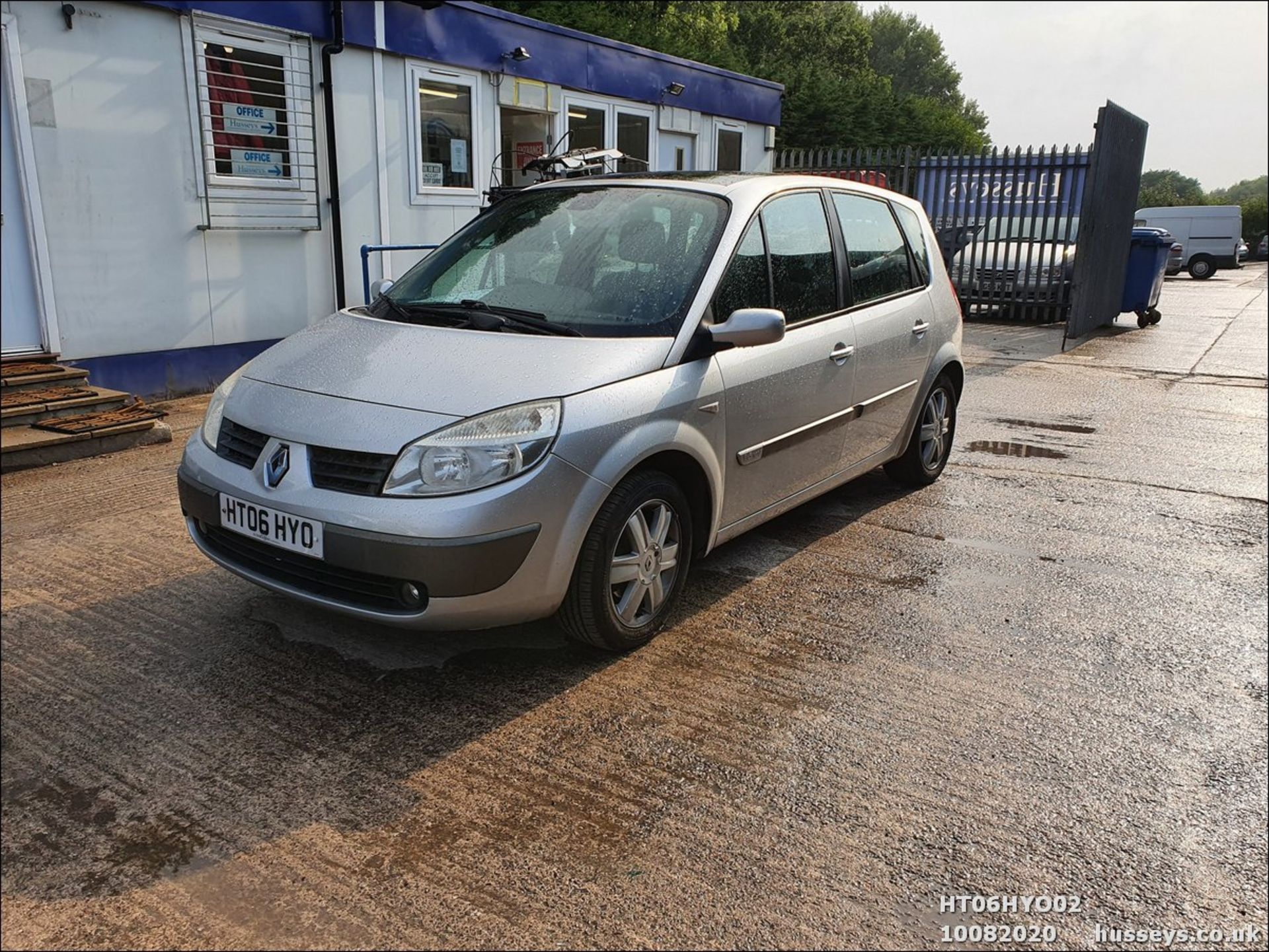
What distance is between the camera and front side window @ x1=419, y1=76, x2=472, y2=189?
980 centimetres

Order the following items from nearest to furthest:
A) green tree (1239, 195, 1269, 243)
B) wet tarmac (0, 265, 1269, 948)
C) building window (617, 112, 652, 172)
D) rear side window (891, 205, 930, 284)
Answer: wet tarmac (0, 265, 1269, 948) → rear side window (891, 205, 930, 284) → building window (617, 112, 652, 172) → green tree (1239, 195, 1269, 243)

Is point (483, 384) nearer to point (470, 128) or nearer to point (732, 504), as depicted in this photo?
point (732, 504)

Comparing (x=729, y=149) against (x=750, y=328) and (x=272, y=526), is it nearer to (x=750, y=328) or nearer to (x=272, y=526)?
(x=750, y=328)

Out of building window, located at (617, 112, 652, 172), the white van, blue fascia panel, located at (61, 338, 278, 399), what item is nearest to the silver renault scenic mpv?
blue fascia panel, located at (61, 338, 278, 399)

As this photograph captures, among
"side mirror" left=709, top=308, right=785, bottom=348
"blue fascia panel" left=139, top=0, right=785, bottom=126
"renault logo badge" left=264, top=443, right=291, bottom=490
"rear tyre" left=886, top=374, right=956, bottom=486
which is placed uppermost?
"blue fascia panel" left=139, top=0, right=785, bottom=126

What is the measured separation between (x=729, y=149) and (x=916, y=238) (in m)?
10.5

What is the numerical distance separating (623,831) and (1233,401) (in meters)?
8.82

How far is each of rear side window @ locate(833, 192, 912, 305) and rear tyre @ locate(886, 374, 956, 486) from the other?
75 cm

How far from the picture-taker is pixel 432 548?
114 inches

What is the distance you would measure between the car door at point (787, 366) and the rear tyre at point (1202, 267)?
33771mm

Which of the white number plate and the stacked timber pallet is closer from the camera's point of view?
the white number plate

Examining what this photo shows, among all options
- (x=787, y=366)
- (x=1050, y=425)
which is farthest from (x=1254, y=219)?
(x=787, y=366)

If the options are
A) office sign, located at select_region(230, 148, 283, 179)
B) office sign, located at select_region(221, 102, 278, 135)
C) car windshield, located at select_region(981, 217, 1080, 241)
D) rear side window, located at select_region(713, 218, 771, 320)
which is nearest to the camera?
rear side window, located at select_region(713, 218, 771, 320)

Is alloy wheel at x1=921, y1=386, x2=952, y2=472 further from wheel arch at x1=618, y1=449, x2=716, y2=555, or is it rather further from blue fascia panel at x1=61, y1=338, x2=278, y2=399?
blue fascia panel at x1=61, y1=338, x2=278, y2=399
